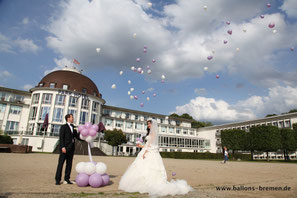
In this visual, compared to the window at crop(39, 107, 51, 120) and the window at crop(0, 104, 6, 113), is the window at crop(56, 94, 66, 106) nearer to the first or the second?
the window at crop(39, 107, 51, 120)

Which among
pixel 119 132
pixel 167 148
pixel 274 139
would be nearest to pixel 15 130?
pixel 119 132

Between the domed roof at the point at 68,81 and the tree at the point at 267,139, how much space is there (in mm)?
35567

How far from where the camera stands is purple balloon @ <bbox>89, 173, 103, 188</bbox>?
6.10 metres

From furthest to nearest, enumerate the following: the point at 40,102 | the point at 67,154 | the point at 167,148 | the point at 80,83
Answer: the point at 167,148 < the point at 80,83 < the point at 40,102 < the point at 67,154

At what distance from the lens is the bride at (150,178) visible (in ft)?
18.3

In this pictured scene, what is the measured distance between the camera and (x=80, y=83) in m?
45.7

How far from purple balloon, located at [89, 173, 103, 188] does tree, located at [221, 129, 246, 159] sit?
141 ft

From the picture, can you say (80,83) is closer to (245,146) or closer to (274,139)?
(245,146)

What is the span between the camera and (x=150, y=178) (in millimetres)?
6141

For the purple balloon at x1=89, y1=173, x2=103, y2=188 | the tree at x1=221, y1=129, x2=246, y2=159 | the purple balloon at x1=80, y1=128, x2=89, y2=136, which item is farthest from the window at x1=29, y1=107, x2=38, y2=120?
the purple balloon at x1=89, y1=173, x2=103, y2=188

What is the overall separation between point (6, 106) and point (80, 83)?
15.2m

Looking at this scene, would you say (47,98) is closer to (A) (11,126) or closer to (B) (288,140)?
(A) (11,126)

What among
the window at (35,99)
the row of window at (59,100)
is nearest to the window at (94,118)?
the row of window at (59,100)

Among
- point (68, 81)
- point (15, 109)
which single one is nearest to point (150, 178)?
point (68, 81)
